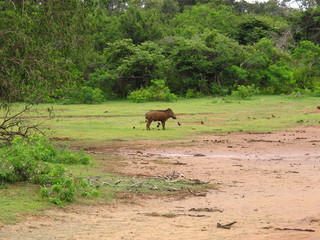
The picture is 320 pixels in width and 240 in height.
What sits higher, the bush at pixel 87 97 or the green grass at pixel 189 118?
the bush at pixel 87 97

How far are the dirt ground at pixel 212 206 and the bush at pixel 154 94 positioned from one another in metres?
19.6

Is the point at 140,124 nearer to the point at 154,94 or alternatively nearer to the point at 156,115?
the point at 156,115

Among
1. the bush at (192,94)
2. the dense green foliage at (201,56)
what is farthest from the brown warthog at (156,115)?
A: the bush at (192,94)

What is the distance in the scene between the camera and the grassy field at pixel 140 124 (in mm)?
9619

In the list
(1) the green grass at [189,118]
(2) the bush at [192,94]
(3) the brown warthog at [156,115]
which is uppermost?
(3) the brown warthog at [156,115]

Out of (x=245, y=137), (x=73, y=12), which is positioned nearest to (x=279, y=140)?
(x=245, y=137)

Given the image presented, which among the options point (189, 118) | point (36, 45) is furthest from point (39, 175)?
point (189, 118)

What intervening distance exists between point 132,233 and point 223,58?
3318cm

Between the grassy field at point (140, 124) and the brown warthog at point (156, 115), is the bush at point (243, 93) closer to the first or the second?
the grassy field at point (140, 124)

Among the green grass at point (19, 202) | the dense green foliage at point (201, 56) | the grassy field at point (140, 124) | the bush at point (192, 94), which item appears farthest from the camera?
the bush at point (192, 94)

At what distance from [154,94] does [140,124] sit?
41.5 ft

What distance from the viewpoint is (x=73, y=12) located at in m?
14.6

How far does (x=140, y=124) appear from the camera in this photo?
2422cm

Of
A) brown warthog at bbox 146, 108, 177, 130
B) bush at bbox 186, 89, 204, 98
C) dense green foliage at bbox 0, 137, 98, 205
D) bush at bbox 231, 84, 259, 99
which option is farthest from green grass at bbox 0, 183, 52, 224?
bush at bbox 186, 89, 204, 98
